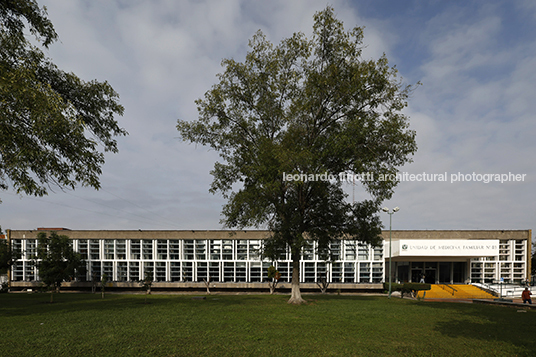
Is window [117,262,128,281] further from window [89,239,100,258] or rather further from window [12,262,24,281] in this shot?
window [12,262,24,281]

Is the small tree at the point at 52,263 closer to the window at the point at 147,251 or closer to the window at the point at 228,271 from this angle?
the window at the point at 147,251

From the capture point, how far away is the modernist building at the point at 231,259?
4572cm

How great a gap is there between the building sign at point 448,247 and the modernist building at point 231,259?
201cm

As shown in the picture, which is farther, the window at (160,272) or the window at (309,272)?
the window at (160,272)

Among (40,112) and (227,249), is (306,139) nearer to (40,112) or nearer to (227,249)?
(40,112)

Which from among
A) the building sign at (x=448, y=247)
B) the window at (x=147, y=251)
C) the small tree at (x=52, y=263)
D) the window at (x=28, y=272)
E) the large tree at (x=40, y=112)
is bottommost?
the window at (x=28, y=272)

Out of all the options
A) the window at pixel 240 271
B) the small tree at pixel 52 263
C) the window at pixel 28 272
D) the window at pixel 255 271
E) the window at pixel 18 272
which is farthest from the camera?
the window at pixel 18 272

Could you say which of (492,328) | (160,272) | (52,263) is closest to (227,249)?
(160,272)

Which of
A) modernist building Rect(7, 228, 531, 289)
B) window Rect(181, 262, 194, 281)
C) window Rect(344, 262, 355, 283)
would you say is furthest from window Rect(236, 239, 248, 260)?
window Rect(344, 262, 355, 283)

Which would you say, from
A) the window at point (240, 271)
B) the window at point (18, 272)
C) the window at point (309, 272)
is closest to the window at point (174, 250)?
the window at point (240, 271)

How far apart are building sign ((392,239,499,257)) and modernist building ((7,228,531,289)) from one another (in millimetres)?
2015

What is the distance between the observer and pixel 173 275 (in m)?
46.5

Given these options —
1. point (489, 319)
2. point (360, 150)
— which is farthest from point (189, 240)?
point (489, 319)

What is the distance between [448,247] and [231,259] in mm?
27928
